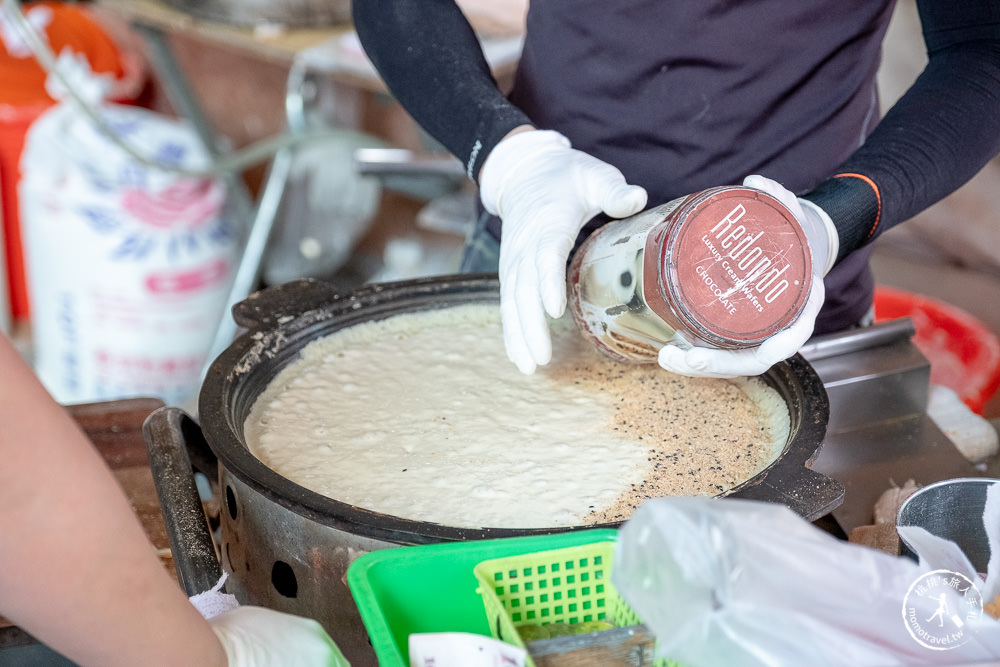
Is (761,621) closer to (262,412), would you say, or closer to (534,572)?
(534,572)

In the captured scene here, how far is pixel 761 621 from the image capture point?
1.94ft

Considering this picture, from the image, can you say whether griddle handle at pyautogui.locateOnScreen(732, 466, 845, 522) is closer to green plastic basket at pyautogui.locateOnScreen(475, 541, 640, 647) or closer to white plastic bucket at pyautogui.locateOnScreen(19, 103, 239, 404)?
green plastic basket at pyautogui.locateOnScreen(475, 541, 640, 647)

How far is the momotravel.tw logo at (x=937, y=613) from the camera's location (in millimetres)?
650

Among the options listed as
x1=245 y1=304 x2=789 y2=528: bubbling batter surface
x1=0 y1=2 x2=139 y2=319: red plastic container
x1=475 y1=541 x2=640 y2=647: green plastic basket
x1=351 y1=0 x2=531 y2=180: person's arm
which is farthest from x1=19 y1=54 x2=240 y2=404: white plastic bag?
x1=475 y1=541 x2=640 y2=647: green plastic basket

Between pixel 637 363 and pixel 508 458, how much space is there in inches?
10.9

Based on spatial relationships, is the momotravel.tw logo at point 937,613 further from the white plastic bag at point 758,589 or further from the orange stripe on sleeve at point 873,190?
the orange stripe on sleeve at point 873,190

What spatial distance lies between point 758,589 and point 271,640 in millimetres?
394

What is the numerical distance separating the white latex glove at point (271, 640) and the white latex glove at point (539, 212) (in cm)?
47

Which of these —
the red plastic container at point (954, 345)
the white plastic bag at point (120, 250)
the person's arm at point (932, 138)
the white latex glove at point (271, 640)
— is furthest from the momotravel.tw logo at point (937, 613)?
the white plastic bag at point (120, 250)

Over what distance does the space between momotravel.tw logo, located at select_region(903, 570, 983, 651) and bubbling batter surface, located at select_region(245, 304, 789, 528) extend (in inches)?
14.5

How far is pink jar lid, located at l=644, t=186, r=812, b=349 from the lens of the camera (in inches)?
36.8

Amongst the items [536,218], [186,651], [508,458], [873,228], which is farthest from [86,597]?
[873,228]

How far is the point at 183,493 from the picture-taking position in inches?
41.8

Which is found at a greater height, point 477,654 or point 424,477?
point 477,654
